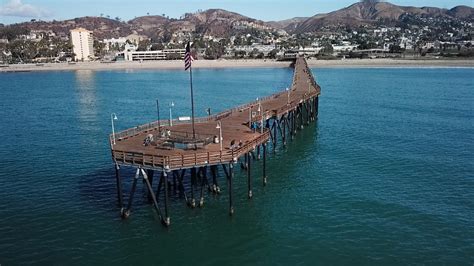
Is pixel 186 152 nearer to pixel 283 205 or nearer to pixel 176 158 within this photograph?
pixel 176 158

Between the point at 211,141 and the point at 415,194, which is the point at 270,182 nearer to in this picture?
the point at 211,141

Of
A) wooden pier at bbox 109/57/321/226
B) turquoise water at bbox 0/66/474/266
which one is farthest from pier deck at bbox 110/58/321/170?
turquoise water at bbox 0/66/474/266

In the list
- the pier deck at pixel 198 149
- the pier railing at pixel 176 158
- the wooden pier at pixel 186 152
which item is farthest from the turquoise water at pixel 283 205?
the pier deck at pixel 198 149

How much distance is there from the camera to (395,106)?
274 ft

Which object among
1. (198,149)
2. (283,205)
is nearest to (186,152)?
(198,149)

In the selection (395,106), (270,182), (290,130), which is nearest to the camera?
(270,182)

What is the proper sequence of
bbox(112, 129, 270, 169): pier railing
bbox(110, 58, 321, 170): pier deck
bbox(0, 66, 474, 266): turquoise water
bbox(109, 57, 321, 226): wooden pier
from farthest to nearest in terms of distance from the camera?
1. bbox(109, 57, 321, 226): wooden pier
2. bbox(110, 58, 321, 170): pier deck
3. bbox(112, 129, 270, 169): pier railing
4. bbox(0, 66, 474, 266): turquoise water

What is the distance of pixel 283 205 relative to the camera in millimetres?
34375

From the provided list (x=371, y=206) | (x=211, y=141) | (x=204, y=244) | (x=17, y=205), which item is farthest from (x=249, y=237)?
(x=17, y=205)

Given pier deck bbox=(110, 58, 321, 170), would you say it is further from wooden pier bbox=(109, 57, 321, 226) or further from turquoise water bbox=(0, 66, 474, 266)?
turquoise water bbox=(0, 66, 474, 266)

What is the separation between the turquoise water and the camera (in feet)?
88.6

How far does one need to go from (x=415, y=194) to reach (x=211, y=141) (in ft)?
59.1

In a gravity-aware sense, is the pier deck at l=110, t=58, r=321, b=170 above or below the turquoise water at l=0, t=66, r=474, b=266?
above

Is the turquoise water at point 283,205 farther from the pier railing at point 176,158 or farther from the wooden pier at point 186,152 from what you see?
the pier railing at point 176,158
